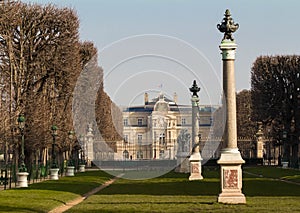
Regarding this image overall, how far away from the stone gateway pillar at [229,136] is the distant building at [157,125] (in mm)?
61496

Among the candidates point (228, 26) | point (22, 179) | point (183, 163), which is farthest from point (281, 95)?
point (228, 26)

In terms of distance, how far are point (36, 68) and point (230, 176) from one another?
25.2m

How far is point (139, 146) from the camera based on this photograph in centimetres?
9288

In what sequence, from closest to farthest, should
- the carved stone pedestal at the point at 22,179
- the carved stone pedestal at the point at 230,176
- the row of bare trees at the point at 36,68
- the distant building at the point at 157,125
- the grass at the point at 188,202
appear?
the grass at the point at 188,202 < the carved stone pedestal at the point at 230,176 < the carved stone pedestal at the point at 22,179 < the row of bare trees at the point at 36,68 < the distant building at the point at 157,125

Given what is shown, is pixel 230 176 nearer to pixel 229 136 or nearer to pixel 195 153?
pixel 229 136

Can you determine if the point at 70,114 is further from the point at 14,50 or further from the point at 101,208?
the point at 101,208

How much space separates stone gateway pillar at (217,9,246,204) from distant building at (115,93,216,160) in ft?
202

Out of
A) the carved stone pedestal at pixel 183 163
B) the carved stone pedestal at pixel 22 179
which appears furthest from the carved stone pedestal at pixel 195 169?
the carved stone pedestal at pixel 22 179

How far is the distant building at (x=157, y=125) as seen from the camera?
9100 centimetres

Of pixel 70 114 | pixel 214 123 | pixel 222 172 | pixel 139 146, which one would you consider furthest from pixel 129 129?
pixel 222 172

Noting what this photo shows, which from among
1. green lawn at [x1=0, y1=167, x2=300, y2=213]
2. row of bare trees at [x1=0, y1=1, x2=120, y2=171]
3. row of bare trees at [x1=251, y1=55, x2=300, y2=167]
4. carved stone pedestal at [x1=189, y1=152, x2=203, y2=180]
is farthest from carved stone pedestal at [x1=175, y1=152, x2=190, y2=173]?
green lawn at [x1=0, y1=167, x2=300, y2=213]

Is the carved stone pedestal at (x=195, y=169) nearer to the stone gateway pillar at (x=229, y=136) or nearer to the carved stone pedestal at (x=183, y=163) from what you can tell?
the carved stone pedestal at (x=183, y=163)

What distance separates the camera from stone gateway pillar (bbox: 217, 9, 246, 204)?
2550 centimetres

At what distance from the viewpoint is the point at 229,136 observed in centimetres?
2603
